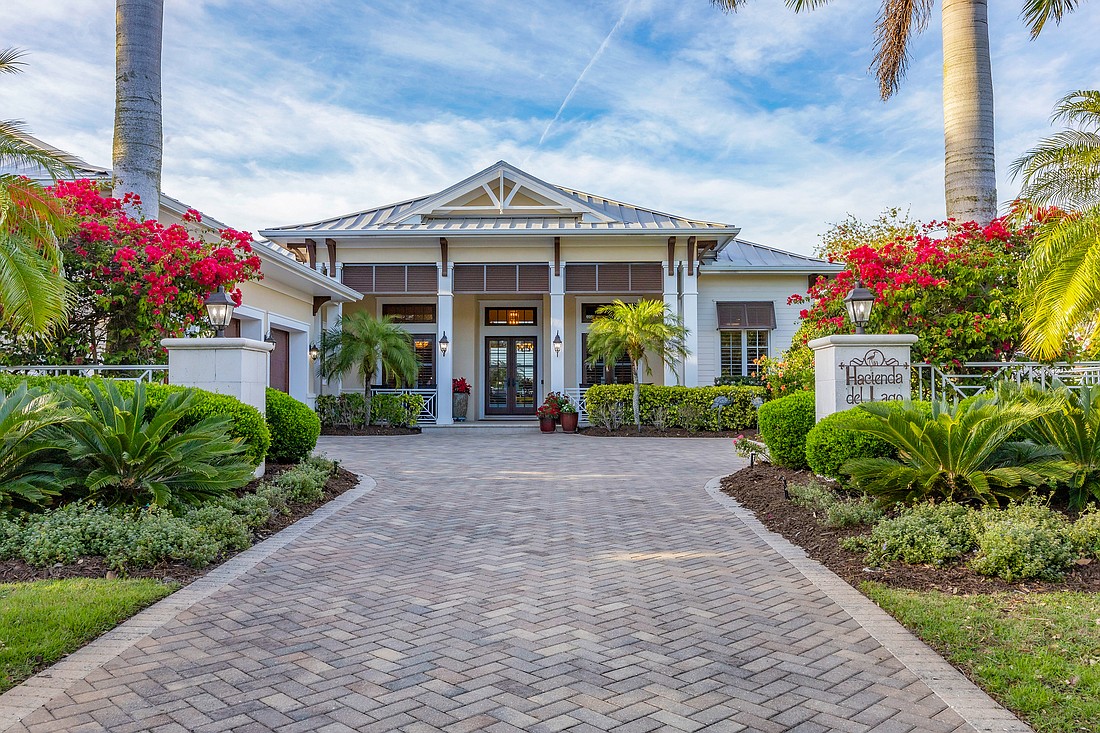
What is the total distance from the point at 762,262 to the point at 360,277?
1116 centimetres

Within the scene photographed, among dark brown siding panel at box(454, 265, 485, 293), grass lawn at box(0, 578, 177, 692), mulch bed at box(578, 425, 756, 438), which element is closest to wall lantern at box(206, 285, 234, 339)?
grass lawn at box(0, 578, 177, 692)

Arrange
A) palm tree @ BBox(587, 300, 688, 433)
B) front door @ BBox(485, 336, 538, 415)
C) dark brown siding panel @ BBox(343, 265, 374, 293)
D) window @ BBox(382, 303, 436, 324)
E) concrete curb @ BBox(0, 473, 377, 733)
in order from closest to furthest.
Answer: concrete curb @ BBox(0, 473, 377, 733)
palm tree @ BBox(587, 300, 688, 433)
dark brown siding panel @ BBox(343, 265, 374, 293)
window @ BBox(382, 303, 436, 324)
front door @ BBox(485, 336, 538, 415)

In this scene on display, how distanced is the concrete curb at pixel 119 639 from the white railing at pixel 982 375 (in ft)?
25.1

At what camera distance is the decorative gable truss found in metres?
20.6

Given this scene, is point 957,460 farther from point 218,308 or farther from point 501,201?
point 501,201

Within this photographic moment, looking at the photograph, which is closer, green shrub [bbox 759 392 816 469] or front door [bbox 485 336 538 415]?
green shrub [bbox 759 392 816 469]

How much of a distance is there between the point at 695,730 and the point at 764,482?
6124mm

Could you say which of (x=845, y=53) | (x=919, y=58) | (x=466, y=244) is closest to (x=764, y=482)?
(x=919, y=58)

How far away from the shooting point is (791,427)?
887 cm

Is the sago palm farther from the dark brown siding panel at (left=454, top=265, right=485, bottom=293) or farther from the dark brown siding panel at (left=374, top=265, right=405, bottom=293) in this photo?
the dark brown siding panel at (left=374, top=265, right=405, bottom=293)

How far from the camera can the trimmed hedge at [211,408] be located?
741 cm

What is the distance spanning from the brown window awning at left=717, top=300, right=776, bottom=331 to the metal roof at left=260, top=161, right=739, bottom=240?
2578 mm

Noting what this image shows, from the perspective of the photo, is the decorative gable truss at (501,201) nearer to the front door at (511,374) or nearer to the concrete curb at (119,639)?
the front door at (511,374)

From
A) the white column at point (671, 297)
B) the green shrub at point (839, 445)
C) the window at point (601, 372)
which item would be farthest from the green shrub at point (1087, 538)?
the window at point (601, 372)
